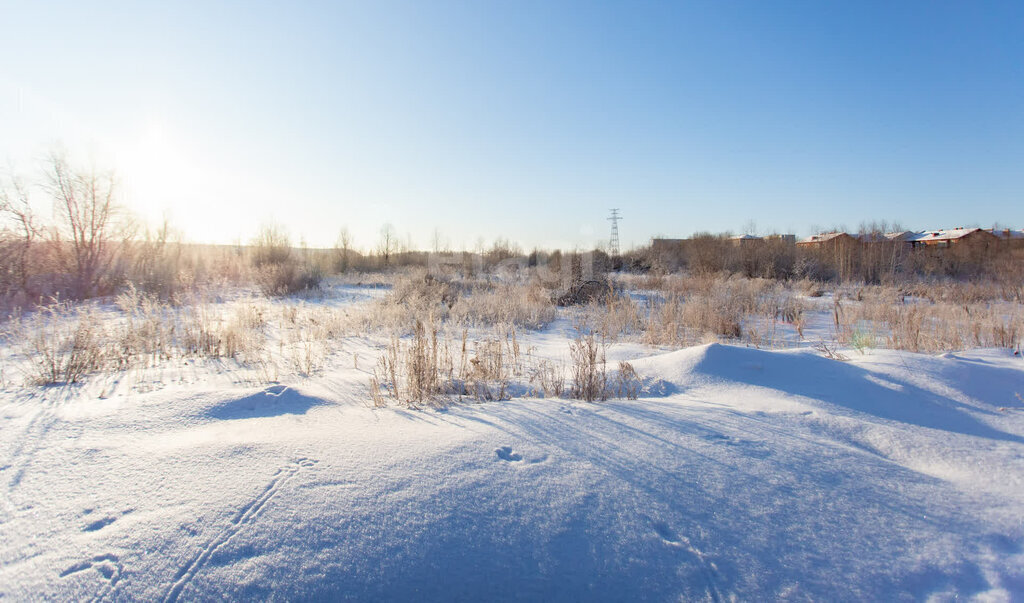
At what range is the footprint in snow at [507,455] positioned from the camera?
193 centimetres

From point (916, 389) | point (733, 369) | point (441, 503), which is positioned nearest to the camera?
point (441, 503)

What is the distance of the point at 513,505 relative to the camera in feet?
5.10

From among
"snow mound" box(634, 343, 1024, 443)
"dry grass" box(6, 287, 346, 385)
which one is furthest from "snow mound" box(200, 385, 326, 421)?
"snow mound" box(634, 343, 1024, 443)

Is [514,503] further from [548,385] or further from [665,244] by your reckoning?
[665,244]

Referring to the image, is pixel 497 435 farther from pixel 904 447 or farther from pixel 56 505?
pixel 904 447

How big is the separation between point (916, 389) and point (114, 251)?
19.5 metres

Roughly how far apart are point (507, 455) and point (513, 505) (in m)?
0.42

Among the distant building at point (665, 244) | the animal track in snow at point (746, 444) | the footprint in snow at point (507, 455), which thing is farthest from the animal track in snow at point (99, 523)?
the distant building at point (665, 244)

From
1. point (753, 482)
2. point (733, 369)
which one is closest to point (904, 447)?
point (753, 482)

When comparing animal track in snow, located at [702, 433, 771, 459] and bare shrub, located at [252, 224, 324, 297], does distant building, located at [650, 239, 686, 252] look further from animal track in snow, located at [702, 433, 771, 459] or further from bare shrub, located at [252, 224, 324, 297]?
animal track in snow, located at [702, 433, 771, 459]

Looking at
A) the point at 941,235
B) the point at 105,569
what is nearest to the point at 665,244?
the point at 105,569

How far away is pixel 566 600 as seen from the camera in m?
1.20

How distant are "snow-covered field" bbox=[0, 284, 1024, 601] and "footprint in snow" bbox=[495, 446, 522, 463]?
0.08 feet

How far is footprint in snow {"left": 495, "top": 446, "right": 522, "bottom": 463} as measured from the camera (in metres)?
1.93
